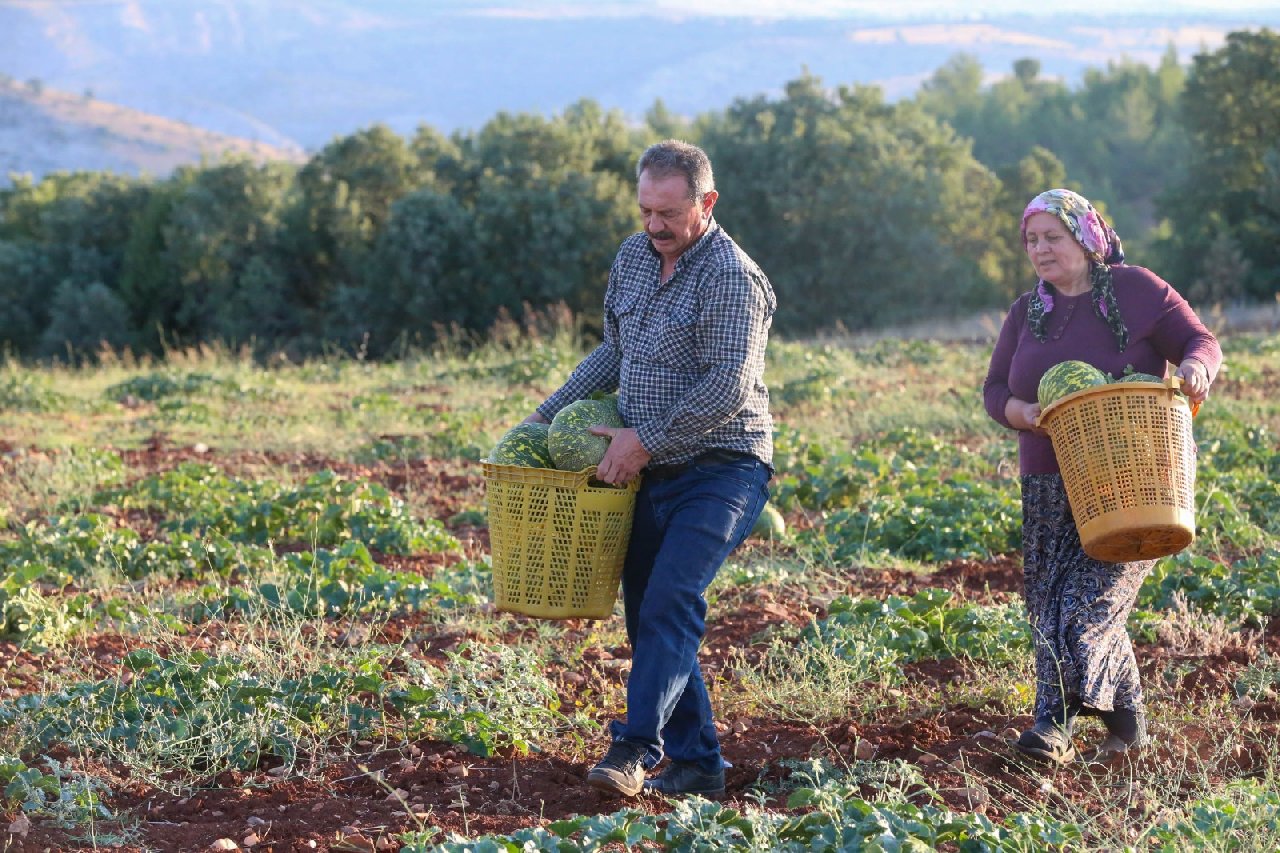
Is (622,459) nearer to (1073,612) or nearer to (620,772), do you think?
(620,772)

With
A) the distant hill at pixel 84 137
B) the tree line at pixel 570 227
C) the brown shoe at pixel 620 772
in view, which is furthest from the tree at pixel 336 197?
the distant hill at pixel 84 137

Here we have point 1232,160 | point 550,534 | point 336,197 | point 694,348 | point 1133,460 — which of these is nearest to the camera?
point 1133,460

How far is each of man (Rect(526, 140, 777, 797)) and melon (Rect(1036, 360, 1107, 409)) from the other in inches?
31.3

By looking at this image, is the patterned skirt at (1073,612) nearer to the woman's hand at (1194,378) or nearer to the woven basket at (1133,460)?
the woven basket at (1133,460)

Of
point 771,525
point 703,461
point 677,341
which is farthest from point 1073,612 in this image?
point 771,525

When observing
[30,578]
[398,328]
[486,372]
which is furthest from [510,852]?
[398,328]

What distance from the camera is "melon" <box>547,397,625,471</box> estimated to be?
13.1ft

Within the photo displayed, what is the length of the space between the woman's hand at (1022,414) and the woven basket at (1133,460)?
243mm

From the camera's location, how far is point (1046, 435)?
4.27m

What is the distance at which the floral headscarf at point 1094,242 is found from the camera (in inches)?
164

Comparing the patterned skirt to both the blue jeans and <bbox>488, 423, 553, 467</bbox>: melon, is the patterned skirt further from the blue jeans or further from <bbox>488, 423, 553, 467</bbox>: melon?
<bbox>488, 423, 553, 467</bbox>: melon

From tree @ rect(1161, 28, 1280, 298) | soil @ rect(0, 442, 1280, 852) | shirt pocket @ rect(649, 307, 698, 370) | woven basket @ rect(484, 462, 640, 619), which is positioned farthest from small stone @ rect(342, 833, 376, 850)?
tree @ rect(1161, 28, 1280, 298)

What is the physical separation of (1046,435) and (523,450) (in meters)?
1.57

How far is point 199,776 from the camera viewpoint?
13.8 feet
